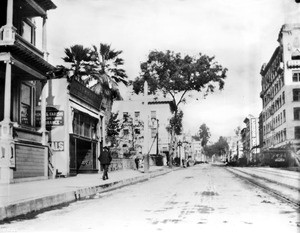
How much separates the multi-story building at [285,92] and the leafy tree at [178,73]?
10.3 meters

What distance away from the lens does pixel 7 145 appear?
16.2 m

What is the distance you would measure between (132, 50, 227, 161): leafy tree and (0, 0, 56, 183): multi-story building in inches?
1135

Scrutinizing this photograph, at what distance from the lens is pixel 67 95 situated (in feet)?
75.3

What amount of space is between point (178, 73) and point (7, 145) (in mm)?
34801

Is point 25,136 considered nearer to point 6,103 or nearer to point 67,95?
point 6,103

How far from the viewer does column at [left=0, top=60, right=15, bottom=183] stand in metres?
16.0

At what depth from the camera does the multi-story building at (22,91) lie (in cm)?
1641

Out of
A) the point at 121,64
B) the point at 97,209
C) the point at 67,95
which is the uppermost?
the point at 121,64

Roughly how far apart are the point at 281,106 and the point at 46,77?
174ft

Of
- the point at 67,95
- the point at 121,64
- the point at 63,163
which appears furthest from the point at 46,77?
the point at 121,64

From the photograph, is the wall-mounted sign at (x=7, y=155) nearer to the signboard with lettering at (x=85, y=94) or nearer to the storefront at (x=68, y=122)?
the storefront at (x=68, y=122)

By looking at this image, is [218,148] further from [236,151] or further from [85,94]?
[85,94]

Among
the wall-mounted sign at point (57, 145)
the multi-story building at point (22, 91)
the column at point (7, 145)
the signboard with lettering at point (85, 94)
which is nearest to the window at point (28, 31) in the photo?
the multi-story building at point (22, 91)

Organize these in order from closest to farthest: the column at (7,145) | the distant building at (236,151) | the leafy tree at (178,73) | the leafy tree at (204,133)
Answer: the column at (7,145) → the leafy tree at (178,73) → the distant building at (236,151) → the leafy tree at (204,133)
